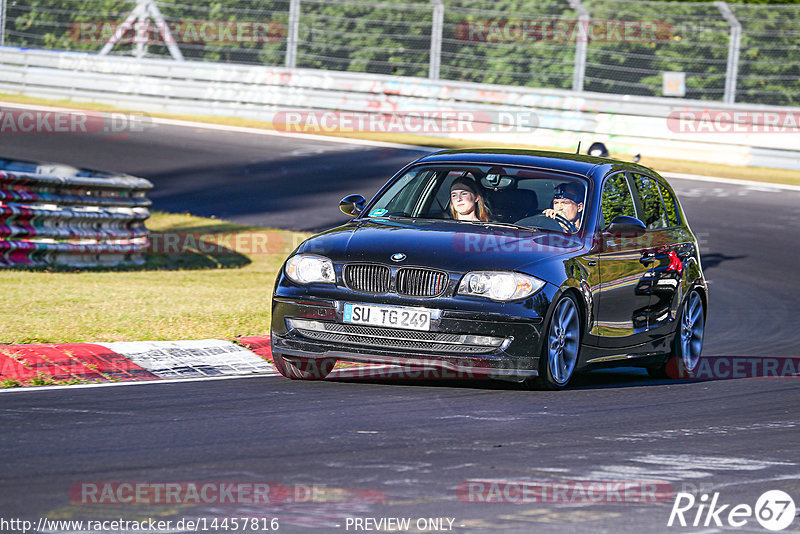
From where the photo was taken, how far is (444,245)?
853 centimetres

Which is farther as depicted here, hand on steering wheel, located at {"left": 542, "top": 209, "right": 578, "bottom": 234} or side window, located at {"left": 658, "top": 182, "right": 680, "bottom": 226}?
side window, located at {"left": 658, "top": 182, "right": 680, "bottom": 226}

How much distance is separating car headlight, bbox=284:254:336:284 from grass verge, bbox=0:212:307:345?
71.9 inches

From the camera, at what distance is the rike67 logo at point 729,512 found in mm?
5379

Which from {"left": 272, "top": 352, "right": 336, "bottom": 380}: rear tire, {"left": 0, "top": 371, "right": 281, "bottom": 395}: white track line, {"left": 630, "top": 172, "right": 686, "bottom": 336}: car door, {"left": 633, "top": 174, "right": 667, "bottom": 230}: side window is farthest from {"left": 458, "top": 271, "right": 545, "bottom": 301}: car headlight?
{"left": 633, "top": 174, "right": 667, "bottom": 230}: side window

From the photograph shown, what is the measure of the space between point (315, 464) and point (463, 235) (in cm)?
297

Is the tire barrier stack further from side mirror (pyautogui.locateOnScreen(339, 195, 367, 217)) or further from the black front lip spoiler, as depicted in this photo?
the black front lip spoiler

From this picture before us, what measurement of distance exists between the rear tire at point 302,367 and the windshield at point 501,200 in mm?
1153

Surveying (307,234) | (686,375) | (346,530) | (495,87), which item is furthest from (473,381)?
(495,87)

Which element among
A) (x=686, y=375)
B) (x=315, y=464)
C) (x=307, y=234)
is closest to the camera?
(x=315, y=464)

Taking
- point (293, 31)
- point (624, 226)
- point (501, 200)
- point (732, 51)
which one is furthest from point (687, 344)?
point (293, 31)

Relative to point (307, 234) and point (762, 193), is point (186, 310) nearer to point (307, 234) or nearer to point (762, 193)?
point (307, 234)

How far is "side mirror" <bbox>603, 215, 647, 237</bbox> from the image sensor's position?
9.27 meters

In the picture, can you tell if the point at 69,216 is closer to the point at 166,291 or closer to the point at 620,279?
the point at 166,291

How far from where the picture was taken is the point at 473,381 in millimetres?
9086
